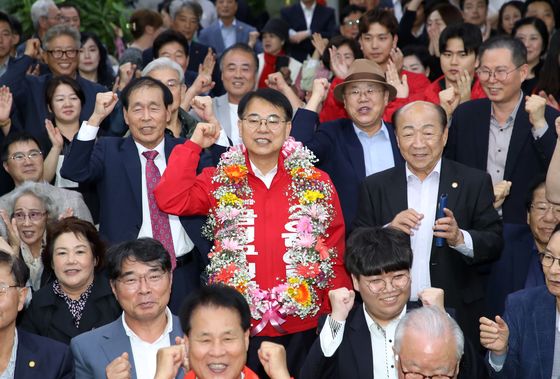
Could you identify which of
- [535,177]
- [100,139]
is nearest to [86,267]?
[100,139]

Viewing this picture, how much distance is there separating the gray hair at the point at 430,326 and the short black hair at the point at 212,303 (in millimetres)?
666

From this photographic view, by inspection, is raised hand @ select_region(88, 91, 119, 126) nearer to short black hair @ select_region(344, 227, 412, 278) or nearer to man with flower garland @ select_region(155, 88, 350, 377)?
man with flower garland @ select_region(155, 88, 350, 377)

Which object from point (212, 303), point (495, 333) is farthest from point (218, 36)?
point (212, 303)

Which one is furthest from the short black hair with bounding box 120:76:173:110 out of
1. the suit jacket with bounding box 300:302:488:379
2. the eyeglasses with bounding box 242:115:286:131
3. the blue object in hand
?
the suit jacket with bounding box 300:302:488:379

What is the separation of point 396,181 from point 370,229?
744 mm

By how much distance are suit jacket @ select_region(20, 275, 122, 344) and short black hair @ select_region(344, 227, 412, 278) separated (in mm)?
1498

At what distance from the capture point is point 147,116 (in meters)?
6.50

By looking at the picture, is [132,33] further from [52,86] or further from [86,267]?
[86,267]

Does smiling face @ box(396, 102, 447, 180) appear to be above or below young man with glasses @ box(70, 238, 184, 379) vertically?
above

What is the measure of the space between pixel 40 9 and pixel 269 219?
5.23 metres

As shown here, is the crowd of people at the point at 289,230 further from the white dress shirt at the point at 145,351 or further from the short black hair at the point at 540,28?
the short black hair at the point at 540,28

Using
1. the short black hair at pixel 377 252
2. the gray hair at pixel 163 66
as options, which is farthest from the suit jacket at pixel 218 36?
the short black hair at pixel 377 252

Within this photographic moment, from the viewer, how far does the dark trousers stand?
5.85 metres

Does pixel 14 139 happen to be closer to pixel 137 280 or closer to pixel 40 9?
pixel 137 280
